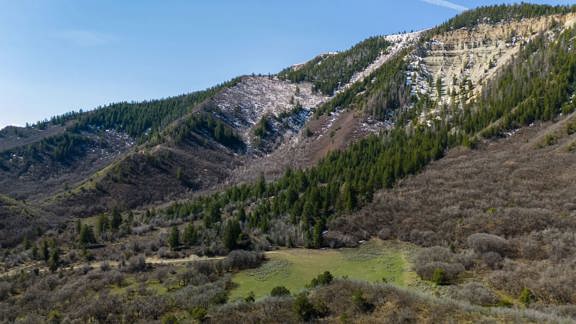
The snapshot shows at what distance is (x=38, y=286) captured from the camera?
44.0m

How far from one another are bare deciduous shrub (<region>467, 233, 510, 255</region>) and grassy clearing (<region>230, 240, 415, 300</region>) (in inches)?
262

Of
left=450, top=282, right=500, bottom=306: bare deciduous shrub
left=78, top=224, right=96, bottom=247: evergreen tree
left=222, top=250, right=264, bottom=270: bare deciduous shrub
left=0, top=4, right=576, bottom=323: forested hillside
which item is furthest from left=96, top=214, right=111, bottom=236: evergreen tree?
left=450, top=282, right=500, bottom=306: bare deciduous shrub

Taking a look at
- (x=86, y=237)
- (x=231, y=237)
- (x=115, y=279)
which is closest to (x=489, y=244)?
(x=231, y=237)

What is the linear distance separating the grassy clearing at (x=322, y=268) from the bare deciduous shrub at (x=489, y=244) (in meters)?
6.66

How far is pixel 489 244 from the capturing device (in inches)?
1566

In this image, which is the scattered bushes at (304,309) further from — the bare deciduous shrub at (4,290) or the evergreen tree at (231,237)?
the bare deciduous shrub at (4,290)

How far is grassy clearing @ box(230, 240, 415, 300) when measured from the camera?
123ft

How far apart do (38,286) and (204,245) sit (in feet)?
60.4

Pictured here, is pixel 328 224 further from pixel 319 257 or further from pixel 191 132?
pixel 191 132

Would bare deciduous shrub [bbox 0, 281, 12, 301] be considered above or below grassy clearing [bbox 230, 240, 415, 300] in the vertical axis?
below

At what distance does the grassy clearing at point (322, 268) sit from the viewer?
3759 cm

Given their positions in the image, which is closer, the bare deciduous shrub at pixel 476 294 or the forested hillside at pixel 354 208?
the bare deciduous shrub at pixel 476 294

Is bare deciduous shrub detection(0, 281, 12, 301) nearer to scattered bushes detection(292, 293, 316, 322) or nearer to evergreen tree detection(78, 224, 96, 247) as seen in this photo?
evergreen tree detection(78, 224, 96, 247)

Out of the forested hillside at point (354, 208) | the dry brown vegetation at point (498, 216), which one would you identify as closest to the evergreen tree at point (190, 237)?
the forested hillside at point (354, 208)
